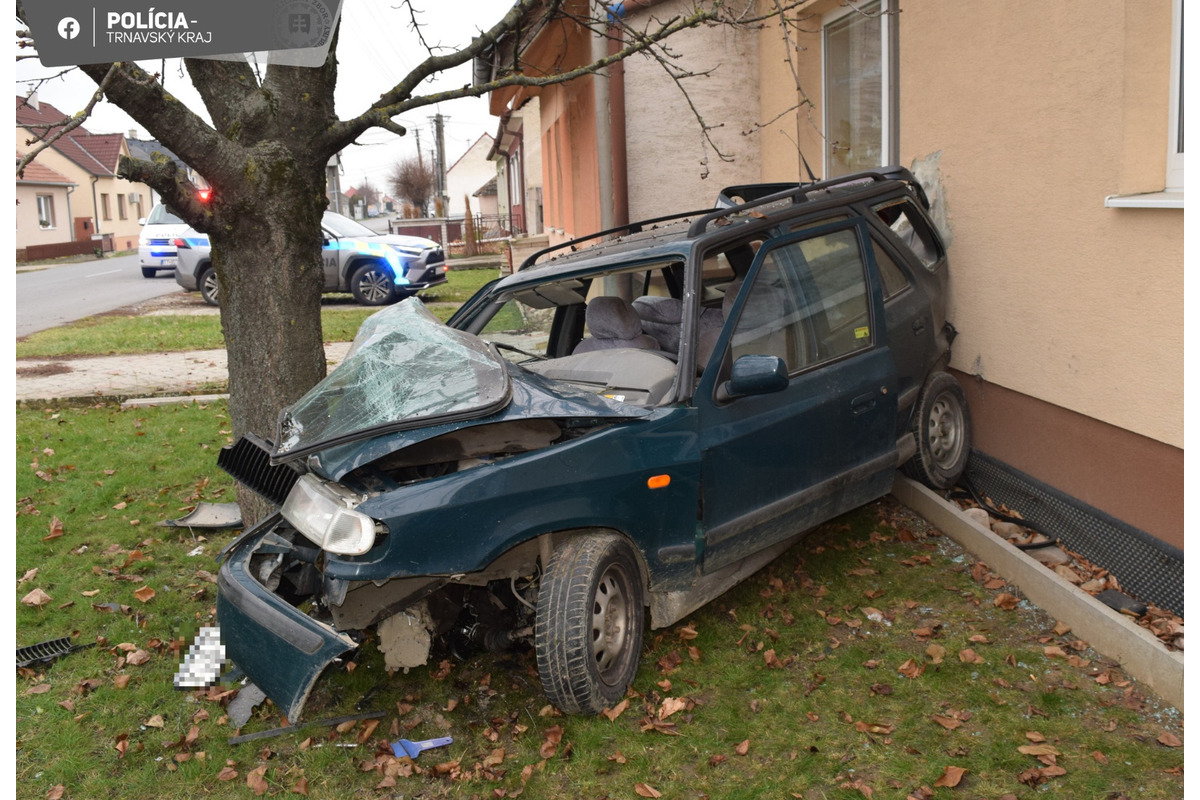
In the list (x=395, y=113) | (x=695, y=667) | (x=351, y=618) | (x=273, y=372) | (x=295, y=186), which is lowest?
(x=695, y=667)

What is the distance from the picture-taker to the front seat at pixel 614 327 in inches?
198

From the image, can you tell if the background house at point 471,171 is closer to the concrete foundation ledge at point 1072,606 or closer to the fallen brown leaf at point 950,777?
the concrete foundation ledge at point 1072,606

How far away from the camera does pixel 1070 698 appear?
391 centimetres

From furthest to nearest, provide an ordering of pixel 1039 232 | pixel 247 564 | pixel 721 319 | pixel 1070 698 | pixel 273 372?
pixel 273 372, pixel 1039 232, pixel 721 319, pixel 247 564, pixel 1070 698

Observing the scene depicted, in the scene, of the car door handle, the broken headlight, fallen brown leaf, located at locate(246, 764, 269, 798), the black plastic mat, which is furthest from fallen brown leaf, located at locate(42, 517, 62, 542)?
the black plastic mat

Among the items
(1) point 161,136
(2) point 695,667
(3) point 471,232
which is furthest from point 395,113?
(3) point 471,232

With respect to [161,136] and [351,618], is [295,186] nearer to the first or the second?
[161,136]

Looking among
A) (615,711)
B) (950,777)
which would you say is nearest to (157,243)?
(615,711)

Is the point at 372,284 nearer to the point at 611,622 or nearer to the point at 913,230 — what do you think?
the point at 913,230

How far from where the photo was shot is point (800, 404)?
466 centimetres

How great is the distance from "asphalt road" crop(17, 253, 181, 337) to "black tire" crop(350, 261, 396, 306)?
5.23 metres

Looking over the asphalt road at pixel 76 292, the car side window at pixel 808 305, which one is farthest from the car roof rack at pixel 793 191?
the asphalt road at pixel 76 292

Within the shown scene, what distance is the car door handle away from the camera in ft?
16.2
